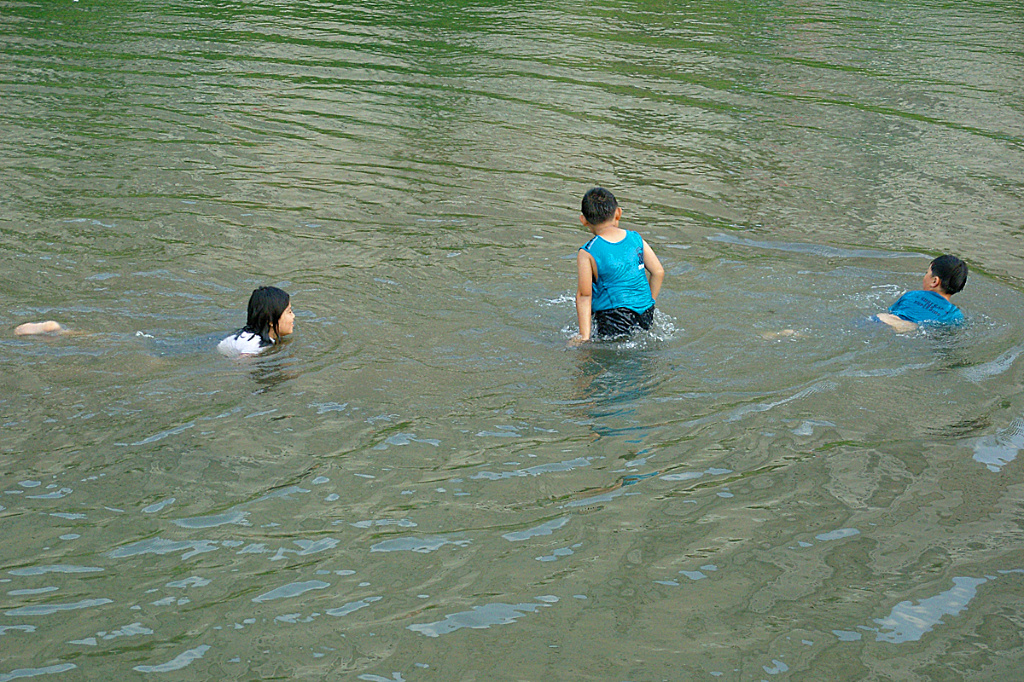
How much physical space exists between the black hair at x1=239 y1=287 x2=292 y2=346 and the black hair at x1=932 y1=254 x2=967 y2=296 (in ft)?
17.6

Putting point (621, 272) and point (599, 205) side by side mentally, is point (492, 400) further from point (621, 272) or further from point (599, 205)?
point (599, 205)

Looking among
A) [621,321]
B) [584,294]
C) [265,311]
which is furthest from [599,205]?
[265,311]

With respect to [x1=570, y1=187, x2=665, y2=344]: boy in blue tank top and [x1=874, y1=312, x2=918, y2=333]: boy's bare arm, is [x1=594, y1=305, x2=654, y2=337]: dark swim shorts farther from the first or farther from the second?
[x1=874, y1=312, x2=918, y2=333]: boy's bare arm

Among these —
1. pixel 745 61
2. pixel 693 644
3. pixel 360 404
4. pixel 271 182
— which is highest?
pixel 745 61

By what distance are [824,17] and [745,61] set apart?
22.9 ft

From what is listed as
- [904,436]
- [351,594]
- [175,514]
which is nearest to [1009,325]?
[904,436]

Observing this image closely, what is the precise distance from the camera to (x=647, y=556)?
498 centimetres

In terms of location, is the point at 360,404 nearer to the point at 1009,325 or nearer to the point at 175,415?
the point at 175,415

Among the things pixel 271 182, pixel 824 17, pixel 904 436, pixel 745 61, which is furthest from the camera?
pixel 824 17

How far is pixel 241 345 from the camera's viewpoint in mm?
7277

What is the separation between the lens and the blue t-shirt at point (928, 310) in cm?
805

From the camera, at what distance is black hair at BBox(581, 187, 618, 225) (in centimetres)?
741

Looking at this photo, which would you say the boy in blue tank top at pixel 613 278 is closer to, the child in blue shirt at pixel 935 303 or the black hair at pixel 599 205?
the black hair at pixel 599 205

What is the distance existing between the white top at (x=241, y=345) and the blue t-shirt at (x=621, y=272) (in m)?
2.67
